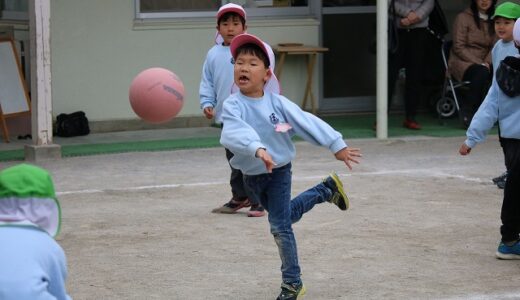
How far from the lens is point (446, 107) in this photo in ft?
50.1

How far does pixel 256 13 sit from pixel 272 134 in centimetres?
844

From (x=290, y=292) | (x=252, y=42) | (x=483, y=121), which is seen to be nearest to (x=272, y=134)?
(x=252, y=42)

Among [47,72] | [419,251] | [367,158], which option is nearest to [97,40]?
[47,72]

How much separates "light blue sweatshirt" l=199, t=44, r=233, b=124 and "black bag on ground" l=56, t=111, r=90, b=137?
477 centimetres

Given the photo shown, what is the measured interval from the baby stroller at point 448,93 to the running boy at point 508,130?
21.2ft

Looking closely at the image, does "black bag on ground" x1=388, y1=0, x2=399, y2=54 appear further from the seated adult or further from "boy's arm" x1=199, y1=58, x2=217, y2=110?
"boy's arm" x1=199, y1=58, x2=217, y2=110

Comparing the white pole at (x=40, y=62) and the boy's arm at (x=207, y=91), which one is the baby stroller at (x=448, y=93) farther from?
the boy's arm at (x=207, y=91)

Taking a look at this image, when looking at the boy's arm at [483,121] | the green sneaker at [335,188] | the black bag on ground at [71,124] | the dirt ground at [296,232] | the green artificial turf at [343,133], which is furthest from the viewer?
the black bag on ground at [71,124]

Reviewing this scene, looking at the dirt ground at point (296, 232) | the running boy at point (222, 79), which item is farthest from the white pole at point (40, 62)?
the running boy at point (222, 79)

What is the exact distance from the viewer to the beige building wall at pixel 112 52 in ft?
46.2

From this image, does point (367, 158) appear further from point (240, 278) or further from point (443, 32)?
point (240, 278)

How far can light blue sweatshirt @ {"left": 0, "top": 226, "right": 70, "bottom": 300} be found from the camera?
14.1 feet

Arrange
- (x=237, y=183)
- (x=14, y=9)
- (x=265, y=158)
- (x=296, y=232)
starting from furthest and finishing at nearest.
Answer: (x=14, y=9) < (x=237, y=183) < (x=296, y=232) < (x=265, y=158)

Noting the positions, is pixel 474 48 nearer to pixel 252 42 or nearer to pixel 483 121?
pixel 483 121
